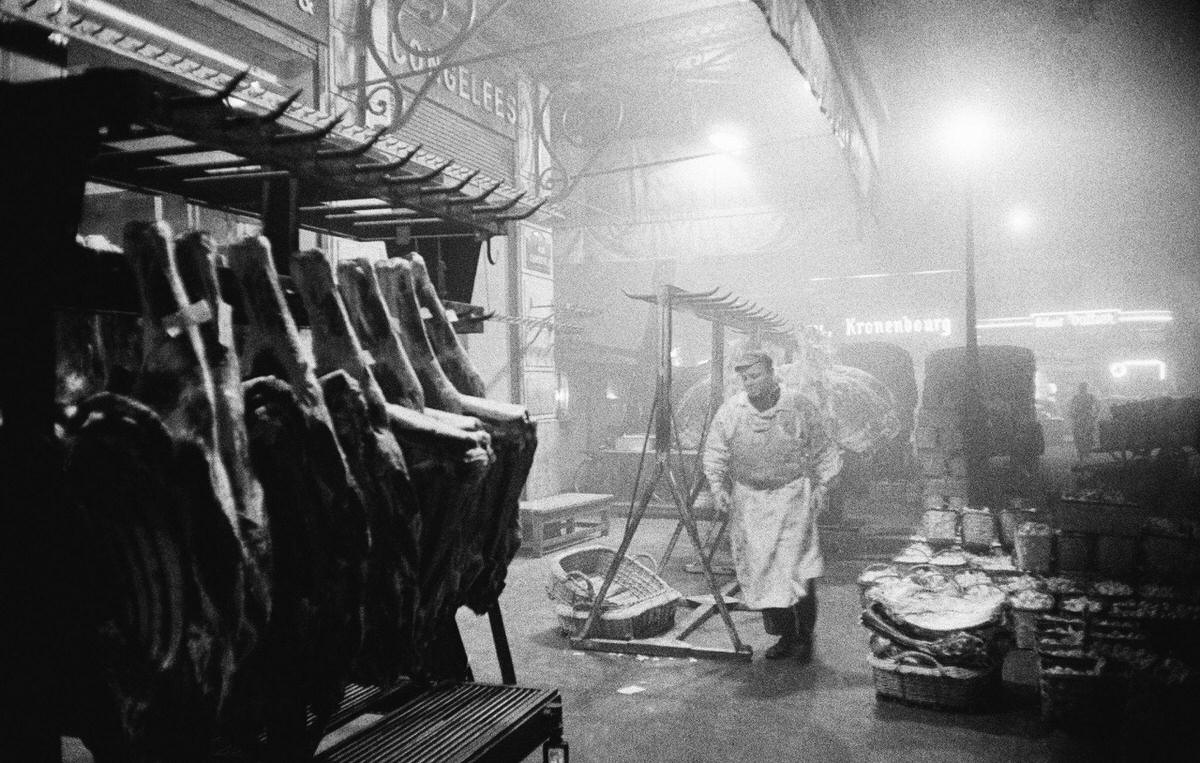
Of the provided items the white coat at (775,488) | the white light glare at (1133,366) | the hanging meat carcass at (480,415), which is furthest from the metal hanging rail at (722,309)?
the white light glare at (1133,366)

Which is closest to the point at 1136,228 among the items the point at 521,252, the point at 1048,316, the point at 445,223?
the point at 1048,316

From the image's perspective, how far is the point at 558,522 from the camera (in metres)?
11.3

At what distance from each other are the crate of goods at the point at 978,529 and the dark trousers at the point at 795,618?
2064mm

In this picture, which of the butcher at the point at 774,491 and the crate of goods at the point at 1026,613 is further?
the butcher at the point at 774,491

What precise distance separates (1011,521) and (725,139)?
9.77 m

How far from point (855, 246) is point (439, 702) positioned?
16533mm

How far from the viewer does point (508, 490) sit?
8.50 ft

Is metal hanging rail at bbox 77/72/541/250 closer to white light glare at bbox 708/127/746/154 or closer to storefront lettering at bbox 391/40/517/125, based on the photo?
storefront lettering at bbox 391/40/517/125

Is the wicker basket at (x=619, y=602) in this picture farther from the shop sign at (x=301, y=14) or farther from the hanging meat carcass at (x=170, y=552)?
the shop sign at (x=301, y=14)

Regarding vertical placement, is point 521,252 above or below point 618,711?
above

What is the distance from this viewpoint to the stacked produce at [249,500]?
64.0 inches

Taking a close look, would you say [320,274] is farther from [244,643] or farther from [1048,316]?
[1048,316]

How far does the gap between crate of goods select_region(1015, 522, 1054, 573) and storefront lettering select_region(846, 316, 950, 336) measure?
1381 centimetres

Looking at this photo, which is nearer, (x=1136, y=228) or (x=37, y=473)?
(x=37, y=473)
